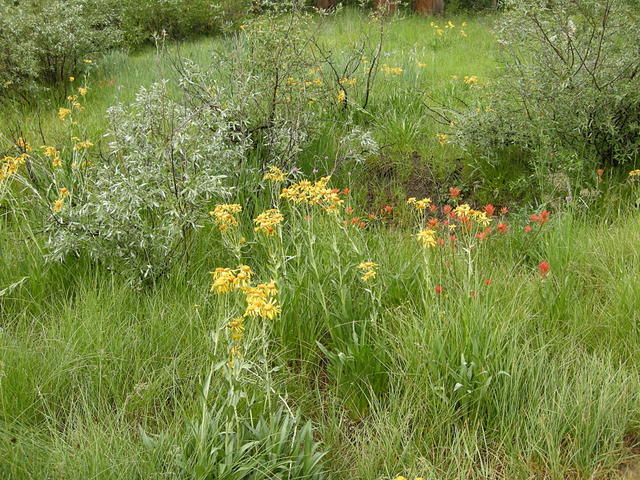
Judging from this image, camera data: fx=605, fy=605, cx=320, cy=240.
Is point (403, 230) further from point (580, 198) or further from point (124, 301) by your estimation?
point (124, 301)

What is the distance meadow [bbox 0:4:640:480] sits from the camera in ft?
7.27

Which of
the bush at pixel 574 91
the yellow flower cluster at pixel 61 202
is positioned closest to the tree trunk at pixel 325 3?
the bush at pixel 574 91

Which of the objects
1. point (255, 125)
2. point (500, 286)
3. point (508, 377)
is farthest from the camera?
point (255, 125)

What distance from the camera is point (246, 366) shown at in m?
2.06

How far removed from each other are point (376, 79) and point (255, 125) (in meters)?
2.54

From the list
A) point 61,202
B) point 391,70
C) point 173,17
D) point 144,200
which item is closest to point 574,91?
point 391,70

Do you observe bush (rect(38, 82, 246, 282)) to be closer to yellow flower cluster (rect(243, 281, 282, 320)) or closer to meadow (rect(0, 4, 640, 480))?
meadow (rect(0, 4, 640, 480))

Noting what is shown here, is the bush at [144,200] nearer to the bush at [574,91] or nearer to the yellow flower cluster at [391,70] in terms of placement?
the bush at [574,91]

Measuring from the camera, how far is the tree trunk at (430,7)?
45.8 feet

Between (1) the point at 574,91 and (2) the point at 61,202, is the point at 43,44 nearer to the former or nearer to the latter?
(2) the point at 61,202

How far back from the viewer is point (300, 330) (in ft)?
9.81

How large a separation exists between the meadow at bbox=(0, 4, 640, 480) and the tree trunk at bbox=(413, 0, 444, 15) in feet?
34.4

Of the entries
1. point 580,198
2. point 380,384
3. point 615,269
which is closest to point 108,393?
point 380,384

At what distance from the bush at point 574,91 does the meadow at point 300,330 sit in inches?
9.4
